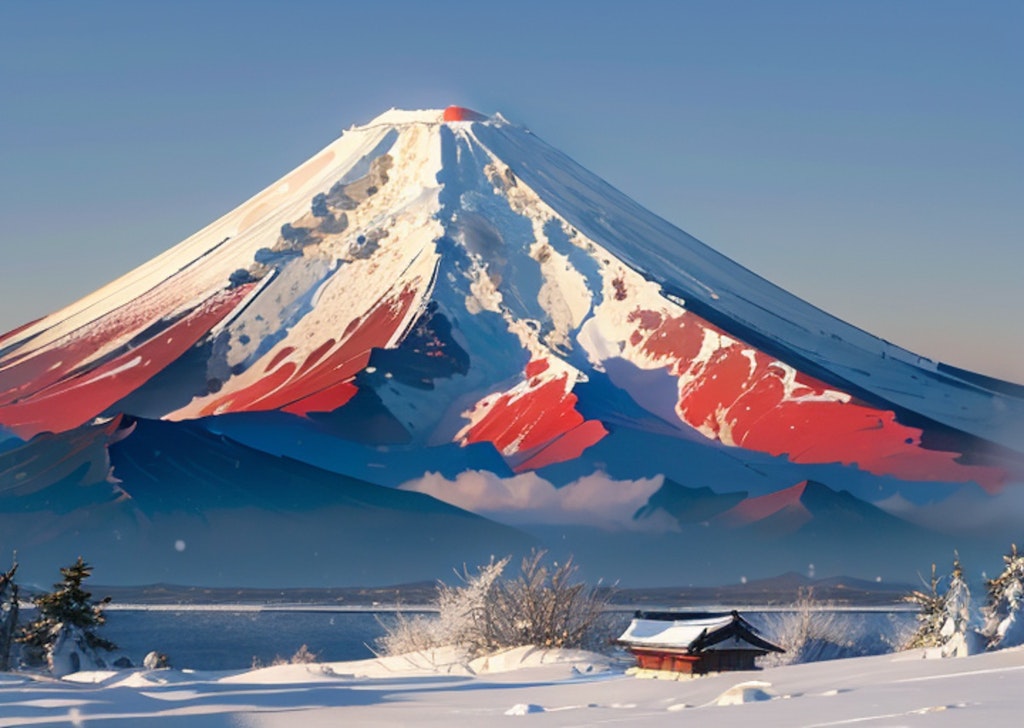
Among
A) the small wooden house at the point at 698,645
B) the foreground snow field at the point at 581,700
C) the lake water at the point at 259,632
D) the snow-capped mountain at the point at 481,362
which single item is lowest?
the foreground snow field at the point at 581,700

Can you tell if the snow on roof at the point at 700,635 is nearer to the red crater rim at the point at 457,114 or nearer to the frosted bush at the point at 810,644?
the frosted bush at the point at 810,644

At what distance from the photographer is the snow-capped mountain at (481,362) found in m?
144

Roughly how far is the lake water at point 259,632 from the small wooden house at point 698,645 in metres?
13.0

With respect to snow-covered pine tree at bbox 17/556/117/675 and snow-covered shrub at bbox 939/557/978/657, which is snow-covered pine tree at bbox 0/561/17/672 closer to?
snow-covered pine tree at bbox 17/556/117/675

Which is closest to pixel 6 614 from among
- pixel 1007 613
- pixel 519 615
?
pixel 519 615

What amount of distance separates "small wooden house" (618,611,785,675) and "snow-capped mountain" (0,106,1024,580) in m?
106

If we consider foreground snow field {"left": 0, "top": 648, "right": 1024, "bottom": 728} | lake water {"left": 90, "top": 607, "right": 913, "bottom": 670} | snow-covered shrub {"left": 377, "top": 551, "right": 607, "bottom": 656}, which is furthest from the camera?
lake water {"left": 90, "top": 607, "right": 913, "bottom": 670}

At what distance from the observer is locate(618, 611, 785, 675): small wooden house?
35219 mm

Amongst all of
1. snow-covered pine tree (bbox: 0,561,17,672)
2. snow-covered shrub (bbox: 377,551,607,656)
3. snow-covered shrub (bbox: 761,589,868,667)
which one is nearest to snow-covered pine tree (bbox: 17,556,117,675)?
snow-covered pine tree (bbox: 0,561,17,672)

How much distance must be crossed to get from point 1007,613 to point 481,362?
123781mm

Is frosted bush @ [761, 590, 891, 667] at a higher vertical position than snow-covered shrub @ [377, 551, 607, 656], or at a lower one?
lower

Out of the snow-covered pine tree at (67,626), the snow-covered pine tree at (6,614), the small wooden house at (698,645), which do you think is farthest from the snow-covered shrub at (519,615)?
the snow-covered pine tree at (6,614)

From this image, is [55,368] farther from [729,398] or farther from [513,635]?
[513,635]

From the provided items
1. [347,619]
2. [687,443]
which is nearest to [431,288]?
[687,443]
